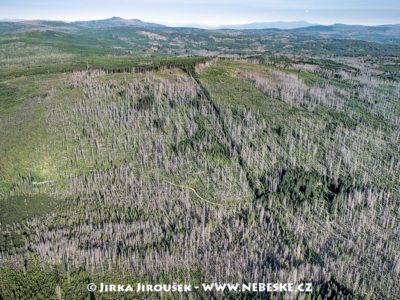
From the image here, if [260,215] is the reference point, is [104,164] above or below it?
above

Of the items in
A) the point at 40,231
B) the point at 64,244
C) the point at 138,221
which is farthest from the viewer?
the point at 138,221

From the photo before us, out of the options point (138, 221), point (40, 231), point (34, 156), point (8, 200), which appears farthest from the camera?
point (34, 156)

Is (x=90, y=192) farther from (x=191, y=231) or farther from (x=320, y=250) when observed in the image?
(x=320, y=250)

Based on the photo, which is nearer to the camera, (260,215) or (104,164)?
(260,215)

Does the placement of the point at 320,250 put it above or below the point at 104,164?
below

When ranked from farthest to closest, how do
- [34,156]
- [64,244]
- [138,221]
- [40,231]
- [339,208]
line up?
1. [34,156]
2. [339,208]
3. [138,221]
4. [40,231]
5. [64,244]

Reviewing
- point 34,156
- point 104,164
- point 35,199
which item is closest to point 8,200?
point 35,199

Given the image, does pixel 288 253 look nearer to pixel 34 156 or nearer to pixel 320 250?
pixel 320 250

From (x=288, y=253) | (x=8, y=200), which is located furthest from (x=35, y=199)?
(x=288, y=253)

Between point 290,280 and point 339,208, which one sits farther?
point 339,208
